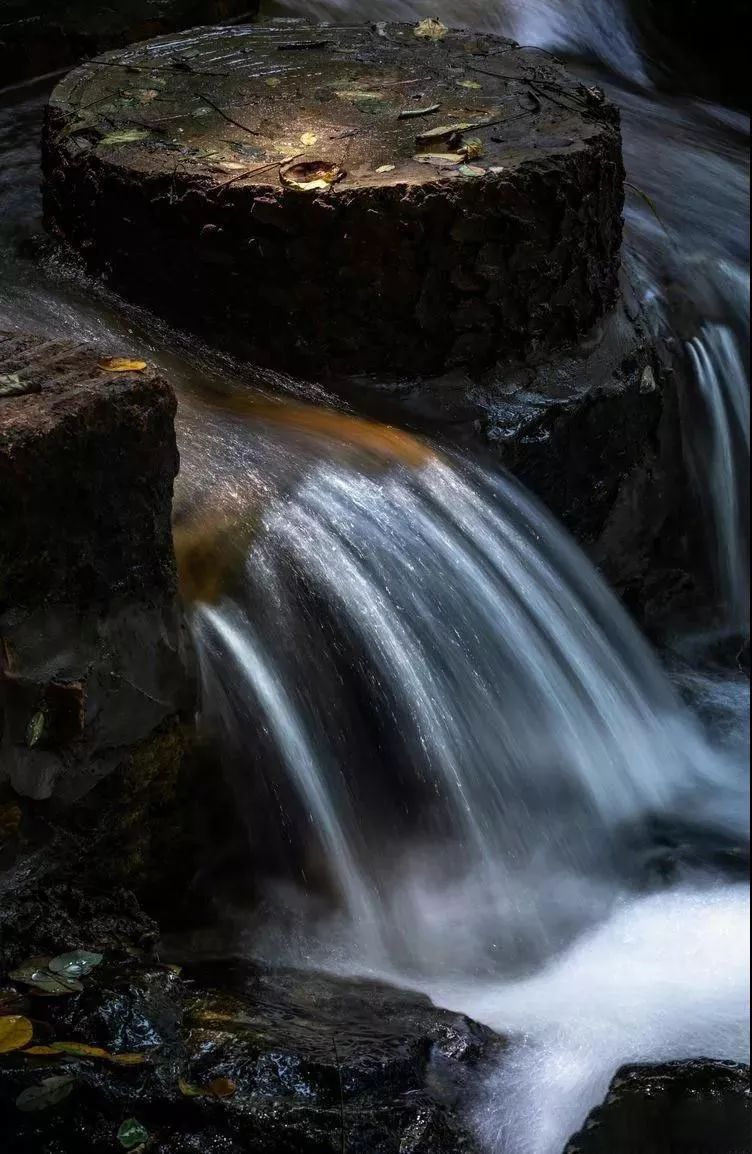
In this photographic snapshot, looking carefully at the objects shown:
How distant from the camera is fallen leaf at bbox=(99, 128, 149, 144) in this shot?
3.75 meters

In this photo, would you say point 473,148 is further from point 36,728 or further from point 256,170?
point 36,728

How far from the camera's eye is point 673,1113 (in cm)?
228

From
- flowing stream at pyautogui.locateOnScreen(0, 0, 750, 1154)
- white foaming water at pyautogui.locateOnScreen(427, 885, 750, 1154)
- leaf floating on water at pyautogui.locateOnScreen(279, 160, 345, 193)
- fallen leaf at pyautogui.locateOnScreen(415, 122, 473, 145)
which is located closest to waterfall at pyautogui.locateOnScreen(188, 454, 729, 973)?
flowing stream at pyautogui.locateOnScreen(0, 0, 750, 1154)

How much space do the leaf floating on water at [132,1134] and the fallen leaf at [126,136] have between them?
2.78m

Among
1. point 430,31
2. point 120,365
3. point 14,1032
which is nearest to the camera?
point 14,1032

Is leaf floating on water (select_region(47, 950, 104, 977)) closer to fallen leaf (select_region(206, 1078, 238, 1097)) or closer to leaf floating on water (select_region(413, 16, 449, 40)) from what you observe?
fallen leaf (select_region(206, 1078, 238, 1097))

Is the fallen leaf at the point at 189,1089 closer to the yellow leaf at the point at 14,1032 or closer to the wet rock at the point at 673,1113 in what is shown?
the yellow leaf at the point at 14,1032

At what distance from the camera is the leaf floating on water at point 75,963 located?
2.30 metres

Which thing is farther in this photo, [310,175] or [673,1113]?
[310,175]

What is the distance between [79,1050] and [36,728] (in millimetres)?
593

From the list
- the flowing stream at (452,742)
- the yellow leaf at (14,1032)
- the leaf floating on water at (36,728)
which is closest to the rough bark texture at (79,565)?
the leaf floating on water at (36,728)

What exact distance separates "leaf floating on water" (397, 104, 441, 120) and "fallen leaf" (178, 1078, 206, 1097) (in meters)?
2.95

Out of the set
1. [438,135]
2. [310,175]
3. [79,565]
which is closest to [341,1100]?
[79,565]

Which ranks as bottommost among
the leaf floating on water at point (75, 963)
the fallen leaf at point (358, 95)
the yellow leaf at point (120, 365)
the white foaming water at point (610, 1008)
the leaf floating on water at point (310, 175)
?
the white foaming water at point (610, 1008)
